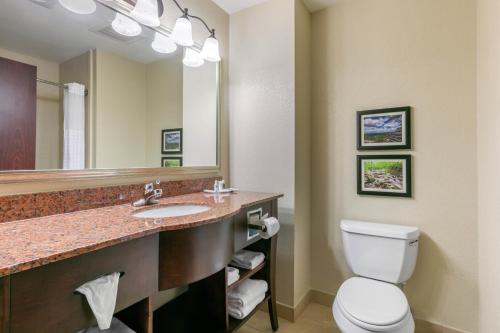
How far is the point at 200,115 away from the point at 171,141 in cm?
36

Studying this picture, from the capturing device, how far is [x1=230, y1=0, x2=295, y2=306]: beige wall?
1.91 m

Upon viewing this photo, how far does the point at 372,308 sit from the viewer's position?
1319mm

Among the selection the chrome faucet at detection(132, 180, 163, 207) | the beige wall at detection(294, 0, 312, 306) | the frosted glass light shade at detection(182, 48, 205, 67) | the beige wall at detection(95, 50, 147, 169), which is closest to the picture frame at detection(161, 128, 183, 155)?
the beige wall at detection(95, 50, 147, 169)

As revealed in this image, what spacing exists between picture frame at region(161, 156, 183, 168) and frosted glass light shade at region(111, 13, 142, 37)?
726mm

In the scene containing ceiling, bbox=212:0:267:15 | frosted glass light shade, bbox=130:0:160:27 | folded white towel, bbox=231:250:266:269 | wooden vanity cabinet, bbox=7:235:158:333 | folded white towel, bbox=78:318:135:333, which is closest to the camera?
wooden vanity cabinet, bbox=7:235:158:333

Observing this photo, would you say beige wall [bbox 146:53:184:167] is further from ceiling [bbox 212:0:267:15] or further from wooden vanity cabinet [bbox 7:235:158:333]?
wooden vanity cabinet [bbox 7:235:158:333]

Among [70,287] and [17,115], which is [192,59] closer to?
[17,115]

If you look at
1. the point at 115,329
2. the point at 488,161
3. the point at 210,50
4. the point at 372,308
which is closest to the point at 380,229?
the point at 372,308

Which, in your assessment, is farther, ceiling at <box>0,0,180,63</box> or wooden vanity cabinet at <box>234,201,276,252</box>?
wooden vanity cabinet at <box>234,201,276,252</box>

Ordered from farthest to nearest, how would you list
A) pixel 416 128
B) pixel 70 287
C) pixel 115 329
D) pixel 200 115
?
pixel 200 115, pixel 416 128, pixel 115 329, pixel 70 287

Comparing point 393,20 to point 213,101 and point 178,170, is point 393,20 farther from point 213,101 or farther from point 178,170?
point 178,170

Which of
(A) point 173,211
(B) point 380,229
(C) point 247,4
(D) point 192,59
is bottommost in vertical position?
(B) point 380,229

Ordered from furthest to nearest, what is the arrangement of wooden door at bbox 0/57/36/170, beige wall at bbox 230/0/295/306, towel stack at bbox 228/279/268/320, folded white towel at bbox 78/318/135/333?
beige wall at bbox 230/0/295/306 < towel stack at bbox 228/279/268/320 < wooden door at bbox 0/57/36/170 < folded white towel at bbox 78/318/135/333

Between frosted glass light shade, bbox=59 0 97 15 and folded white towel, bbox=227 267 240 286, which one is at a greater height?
frosted glass light shade, bbox=59 0 97 15
